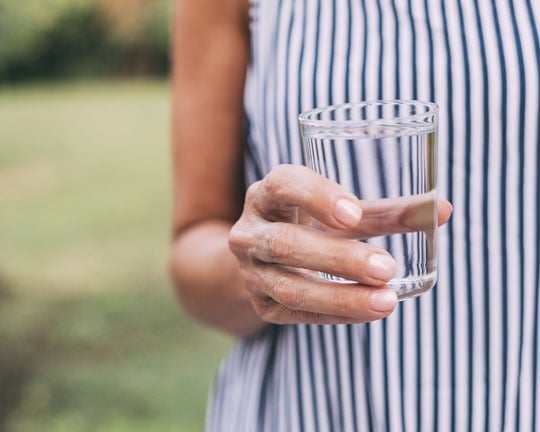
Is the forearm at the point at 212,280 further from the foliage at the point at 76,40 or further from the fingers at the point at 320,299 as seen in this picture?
the foliage at the point at 76,40

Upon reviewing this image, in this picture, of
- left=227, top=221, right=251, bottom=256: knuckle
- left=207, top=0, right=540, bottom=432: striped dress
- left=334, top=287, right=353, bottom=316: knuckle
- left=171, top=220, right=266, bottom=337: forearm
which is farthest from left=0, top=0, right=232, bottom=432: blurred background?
left=334, top=287, right=353, bottom=316: knuckle

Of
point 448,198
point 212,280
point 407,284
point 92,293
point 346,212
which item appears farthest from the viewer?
point 92,293

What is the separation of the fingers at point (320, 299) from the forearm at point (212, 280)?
1.04ft

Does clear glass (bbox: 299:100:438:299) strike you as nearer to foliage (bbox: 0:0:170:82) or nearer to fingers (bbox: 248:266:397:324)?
fingers (bbox: 248:266:397:324)

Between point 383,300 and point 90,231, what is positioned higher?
point 383,300

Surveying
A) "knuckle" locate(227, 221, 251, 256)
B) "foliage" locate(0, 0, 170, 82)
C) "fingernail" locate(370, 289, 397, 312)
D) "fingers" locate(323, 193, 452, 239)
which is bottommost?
"foliage" locate(0, 0, 170, 82)

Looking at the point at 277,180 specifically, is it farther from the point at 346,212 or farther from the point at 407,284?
the point at 407,284

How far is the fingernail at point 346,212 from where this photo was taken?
1019mm

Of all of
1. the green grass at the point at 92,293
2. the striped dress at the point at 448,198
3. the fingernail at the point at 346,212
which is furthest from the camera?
the green grass at the point at 92,293

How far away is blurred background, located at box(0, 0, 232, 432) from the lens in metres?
4.76

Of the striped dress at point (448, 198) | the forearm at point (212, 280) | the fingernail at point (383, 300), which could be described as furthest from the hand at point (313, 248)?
the forearm at point (212, 280)

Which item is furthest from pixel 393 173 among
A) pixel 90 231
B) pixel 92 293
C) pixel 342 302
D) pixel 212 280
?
pixel 90 231

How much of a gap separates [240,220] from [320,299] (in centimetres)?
17

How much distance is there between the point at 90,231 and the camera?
7.92m
